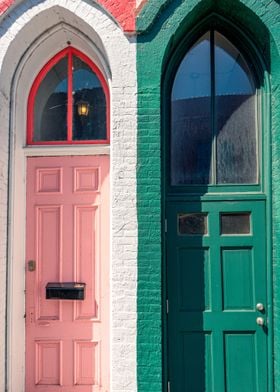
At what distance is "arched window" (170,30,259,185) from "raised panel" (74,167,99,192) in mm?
859

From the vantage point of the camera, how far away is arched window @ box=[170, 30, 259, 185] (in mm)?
3918

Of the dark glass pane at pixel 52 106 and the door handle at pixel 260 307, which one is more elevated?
the dark glass pane at pixel 52 106

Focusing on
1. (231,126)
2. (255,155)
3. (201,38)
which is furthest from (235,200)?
(201,38)

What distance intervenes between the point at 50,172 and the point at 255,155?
2.20m

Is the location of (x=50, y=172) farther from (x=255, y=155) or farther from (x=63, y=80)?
(x=255, y=155)

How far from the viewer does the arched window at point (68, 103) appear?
4270 mm

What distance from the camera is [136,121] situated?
12.1 feet

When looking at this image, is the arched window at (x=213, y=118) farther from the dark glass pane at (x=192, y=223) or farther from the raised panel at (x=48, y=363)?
the raised panel at (x=48, y=363)

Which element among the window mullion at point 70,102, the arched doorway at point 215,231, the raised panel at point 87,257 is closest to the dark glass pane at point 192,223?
the arched doorway at point 215,231

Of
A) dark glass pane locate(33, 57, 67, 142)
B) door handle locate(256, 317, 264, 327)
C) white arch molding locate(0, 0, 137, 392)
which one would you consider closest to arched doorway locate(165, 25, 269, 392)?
door handle locate(256, 317, 264, 327)

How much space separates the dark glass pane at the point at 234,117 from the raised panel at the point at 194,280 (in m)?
0.80

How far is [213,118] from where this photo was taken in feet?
13.0

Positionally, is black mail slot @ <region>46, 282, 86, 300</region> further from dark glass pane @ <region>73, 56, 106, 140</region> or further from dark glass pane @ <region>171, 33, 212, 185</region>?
dark glass pane @ <region>73, 56, 106, 140</region>

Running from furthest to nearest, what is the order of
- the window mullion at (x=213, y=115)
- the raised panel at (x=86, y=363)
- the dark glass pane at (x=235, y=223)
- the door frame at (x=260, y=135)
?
the raised panel at (x=86, y=363) → the window mullion at (x=213, y=115) → the dark glass pane at (x=235, y=223) → the door frame at (x=260, y=135)
